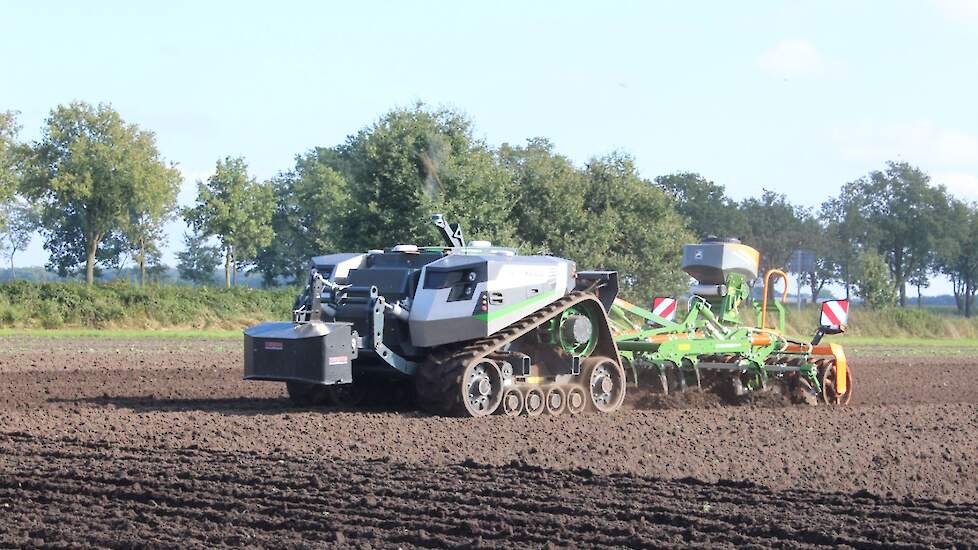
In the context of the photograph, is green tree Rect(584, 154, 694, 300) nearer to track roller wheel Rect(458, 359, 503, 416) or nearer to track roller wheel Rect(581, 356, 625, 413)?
track roller wheel Rect(581, 356, 625, 413)

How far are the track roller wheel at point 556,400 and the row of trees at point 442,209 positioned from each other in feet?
7.16

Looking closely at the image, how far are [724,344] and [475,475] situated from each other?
840cm

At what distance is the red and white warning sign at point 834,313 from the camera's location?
19.2 metres

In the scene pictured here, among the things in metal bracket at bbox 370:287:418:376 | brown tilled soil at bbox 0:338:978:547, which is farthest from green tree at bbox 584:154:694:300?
metal bracket at bbox 370:287:418:376

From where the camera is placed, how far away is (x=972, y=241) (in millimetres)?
81188

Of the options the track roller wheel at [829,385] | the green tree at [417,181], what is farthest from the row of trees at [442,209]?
→ the track roller wheel at [829,385]

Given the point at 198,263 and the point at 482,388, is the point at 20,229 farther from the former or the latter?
the point at 482,388

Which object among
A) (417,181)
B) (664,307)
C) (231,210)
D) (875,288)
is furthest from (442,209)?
(875,288)

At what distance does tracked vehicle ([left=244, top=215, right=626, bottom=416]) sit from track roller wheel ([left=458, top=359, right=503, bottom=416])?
0.01 metres

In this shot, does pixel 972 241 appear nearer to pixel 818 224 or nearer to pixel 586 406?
pixel 818 224

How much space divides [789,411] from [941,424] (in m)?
2.11

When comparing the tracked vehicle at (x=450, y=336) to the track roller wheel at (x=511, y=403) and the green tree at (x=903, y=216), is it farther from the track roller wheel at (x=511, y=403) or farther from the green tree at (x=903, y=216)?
the green tree at (x=903, y=216)

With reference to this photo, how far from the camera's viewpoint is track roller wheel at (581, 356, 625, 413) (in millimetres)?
16078

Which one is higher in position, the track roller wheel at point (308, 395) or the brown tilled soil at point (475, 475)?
the track roller wheel at point (308, 395)
